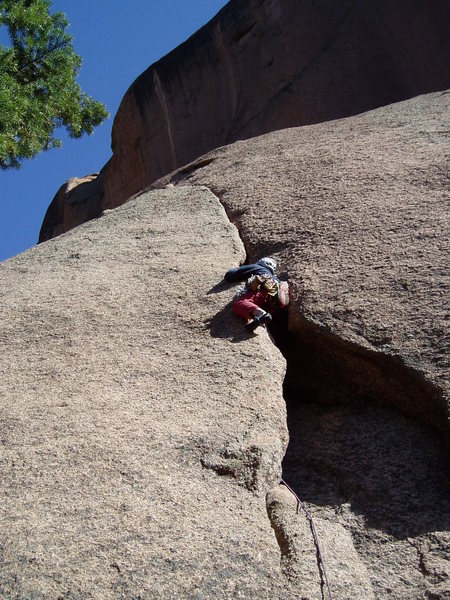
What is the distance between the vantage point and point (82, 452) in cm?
377

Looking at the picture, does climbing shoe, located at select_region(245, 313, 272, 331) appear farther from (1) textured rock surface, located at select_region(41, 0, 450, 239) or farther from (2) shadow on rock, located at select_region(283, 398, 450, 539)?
(1) textured rock surface, located at select_region(41, 0, 450, 239)

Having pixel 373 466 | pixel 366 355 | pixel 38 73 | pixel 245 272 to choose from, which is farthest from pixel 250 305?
pixel 38 73

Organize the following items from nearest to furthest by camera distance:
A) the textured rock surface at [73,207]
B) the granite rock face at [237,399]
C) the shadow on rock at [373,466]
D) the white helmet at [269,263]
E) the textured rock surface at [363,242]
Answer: the granite rock face at [237,399], the shadow on rock at [373,466], the textured rock surface at [363,242], the white helmet at [269,263], the textured rock surface at [73,207]

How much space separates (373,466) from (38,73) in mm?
8847

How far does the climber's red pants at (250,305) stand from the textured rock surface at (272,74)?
25.6 feet

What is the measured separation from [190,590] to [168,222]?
407 centimetres

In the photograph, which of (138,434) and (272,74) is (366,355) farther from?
(272,74)

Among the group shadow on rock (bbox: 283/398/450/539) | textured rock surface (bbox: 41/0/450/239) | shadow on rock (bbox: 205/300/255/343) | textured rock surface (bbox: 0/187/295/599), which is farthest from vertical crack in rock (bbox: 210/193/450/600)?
textured rock surface (bbox: 41/0/450/239)

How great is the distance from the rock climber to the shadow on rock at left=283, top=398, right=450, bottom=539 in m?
0.72

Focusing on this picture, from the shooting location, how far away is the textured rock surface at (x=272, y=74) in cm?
1223

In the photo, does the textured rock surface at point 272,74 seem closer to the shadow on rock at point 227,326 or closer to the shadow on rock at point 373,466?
the shadow on rock at point 227,326

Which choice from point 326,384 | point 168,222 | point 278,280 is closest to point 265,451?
point 326,384

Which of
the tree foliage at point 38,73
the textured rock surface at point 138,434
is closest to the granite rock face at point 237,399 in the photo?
the textured rock surface at point 138,434

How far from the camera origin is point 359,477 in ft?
14.1
